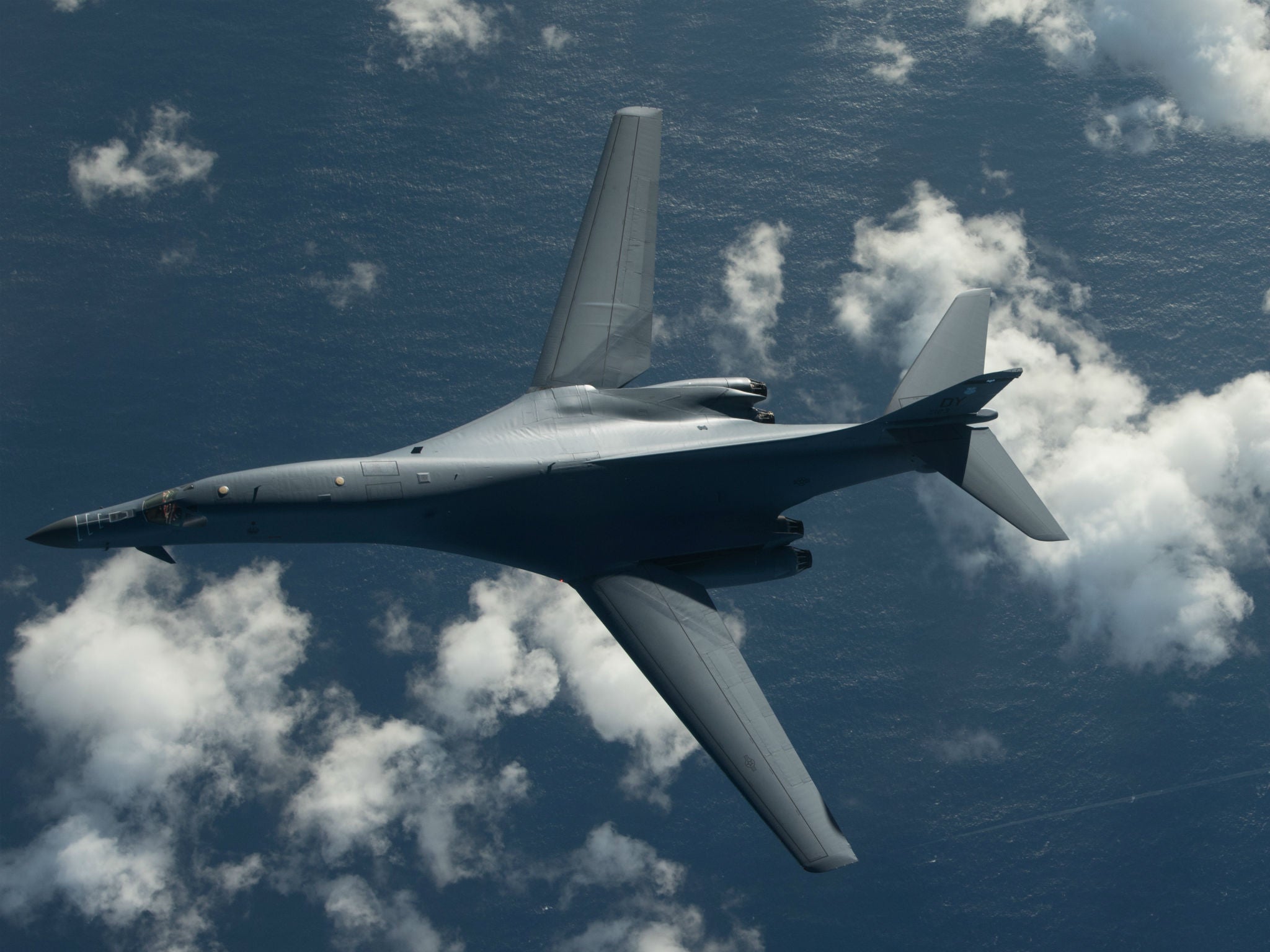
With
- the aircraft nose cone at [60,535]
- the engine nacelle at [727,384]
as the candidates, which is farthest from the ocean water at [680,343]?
the aircraft nose cone at [60,535]

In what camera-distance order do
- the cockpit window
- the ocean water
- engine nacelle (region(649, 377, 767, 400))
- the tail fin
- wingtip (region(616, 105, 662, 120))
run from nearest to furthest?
the cockpit window → the tail fin → engine nacelle (region(649, 377, 767, 400)) → wingtip (region(616, 105, 662, 120)) → the ocean water

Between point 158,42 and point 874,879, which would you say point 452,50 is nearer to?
point 158,42

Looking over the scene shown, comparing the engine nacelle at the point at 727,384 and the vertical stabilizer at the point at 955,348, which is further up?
the engine nacelle at the point at 727,384

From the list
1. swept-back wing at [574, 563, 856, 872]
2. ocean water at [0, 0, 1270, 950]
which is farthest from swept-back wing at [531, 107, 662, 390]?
ocean water at [0, 0, 1270, 950]

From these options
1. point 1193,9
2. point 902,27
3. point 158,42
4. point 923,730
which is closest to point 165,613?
point 158,42

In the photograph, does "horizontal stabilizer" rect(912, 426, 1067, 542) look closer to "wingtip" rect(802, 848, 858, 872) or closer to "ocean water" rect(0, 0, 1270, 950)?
"wingtip" rect(802, 848, 858, 872)

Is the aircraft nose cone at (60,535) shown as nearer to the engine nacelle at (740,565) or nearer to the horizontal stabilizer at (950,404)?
the engine nacelle at (740,565)
